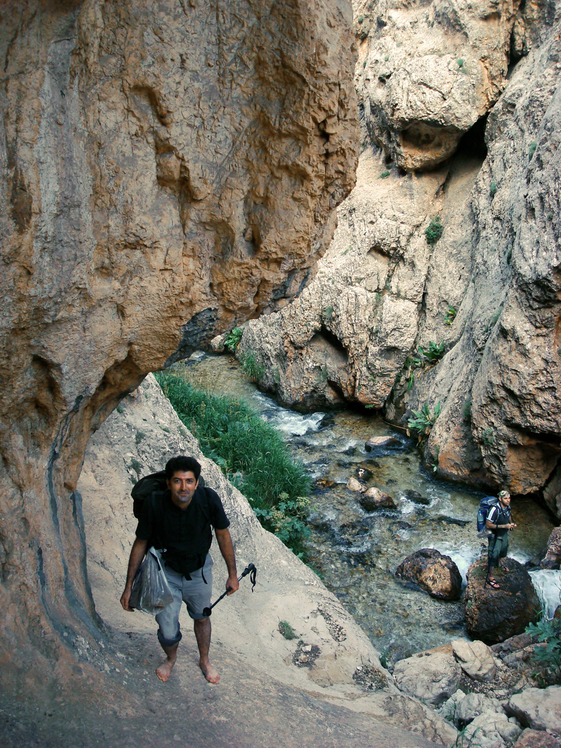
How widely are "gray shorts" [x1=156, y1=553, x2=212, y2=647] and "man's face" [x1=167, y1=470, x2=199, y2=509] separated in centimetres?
45

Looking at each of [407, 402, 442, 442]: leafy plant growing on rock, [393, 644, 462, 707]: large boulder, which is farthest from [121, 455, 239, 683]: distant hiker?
[407, 402, 442, 442]: leafy plant growing on rock

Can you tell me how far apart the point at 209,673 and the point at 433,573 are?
179 inches

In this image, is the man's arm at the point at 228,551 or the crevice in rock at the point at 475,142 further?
the crevice in rock at the point at 475,142

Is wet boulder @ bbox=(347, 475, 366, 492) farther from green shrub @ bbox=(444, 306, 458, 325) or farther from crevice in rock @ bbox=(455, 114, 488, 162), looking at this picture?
crevice in rock @ bbox=(455, 114, 488, 162)

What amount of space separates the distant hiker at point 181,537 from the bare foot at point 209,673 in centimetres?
25

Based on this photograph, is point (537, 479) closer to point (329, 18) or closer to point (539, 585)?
point (539, 585)

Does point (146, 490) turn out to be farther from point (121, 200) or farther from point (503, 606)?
point (503, 606)

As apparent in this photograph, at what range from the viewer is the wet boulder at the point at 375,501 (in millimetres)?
8992

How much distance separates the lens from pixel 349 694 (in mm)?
4027

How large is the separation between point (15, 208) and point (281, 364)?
435 inches

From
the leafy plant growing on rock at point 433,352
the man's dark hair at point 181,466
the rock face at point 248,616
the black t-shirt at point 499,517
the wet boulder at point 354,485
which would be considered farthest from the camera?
the leafy plant growing on rock at point 433,352

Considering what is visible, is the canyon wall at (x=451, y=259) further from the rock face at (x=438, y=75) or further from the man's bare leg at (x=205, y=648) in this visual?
the man's bare leg at (x=205, y=648)

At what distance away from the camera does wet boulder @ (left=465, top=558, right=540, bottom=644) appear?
20.0ft

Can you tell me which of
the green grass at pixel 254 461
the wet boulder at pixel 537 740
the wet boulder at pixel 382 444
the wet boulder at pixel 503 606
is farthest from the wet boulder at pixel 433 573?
the wet boulder at pixel 382 444
